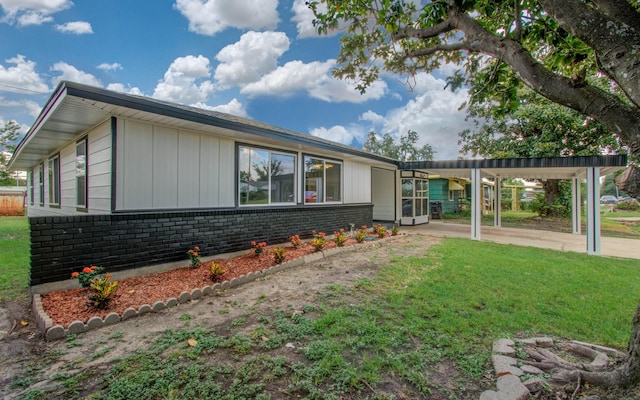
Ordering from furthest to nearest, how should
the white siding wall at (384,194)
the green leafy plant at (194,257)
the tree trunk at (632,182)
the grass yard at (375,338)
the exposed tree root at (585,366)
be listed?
the white siding wall at (384,194) < the green leafy plant at (194,257) < the grass yard at (375,338) < the exposed tree root at (585,366) < the tree trunk at (632,182)

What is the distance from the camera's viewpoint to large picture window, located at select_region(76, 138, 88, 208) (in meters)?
5.86

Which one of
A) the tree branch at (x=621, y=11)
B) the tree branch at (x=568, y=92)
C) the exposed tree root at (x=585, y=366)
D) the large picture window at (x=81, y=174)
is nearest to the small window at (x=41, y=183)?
the large picture window at (x=81, y=174)

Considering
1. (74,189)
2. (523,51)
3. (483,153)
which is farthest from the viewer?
(483,153)

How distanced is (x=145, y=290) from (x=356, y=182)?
7.82 m

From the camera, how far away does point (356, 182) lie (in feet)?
34.7

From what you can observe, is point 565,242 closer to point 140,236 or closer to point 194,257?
point 194,257

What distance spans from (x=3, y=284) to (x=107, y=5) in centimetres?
852

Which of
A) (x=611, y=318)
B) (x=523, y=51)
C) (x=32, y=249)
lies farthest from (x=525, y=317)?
(x=32, y=249)

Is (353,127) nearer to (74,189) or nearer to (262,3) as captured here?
(262,3)

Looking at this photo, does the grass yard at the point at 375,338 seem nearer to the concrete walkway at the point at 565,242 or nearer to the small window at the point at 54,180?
the concrete walkway at the point at 565,242

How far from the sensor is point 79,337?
2.90 m

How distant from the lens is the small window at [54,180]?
8.44 m

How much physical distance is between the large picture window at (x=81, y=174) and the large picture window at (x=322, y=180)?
199 inches

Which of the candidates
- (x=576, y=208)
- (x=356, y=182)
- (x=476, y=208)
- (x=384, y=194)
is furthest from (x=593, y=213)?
(x=384, y=194)
